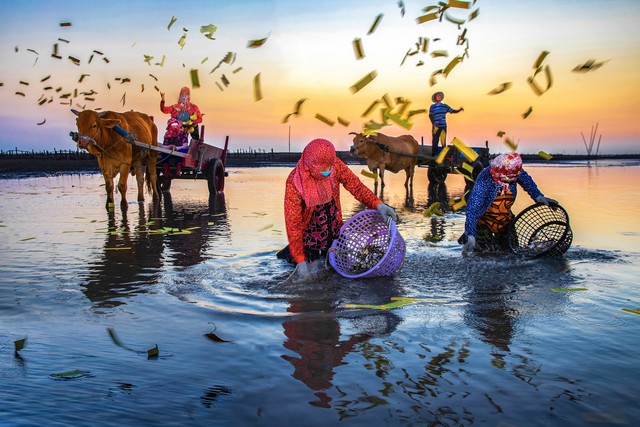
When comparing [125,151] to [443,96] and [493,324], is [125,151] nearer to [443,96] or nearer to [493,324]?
[443,96]

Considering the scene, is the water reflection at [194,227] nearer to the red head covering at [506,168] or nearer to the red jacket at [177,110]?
the red jacket at [177,110]

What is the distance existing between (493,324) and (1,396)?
3204 millimetres

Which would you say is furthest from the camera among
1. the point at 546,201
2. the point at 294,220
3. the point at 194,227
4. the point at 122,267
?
the point at 194,227

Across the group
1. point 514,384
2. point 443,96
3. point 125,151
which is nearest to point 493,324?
point 514,384

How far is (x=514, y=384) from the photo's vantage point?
126 inches

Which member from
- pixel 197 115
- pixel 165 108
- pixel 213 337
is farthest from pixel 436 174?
pixel 213 337

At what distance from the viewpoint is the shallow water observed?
295 centimetres

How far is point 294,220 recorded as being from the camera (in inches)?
238

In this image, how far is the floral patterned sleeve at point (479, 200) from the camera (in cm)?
734

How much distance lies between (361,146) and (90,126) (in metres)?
9.83

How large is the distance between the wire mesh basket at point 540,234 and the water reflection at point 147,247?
3933 millimetres

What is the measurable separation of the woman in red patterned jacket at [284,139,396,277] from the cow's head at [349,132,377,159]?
44.2ft

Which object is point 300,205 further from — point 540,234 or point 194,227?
point 194,227

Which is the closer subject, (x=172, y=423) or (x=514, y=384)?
(x=172, y=423)
